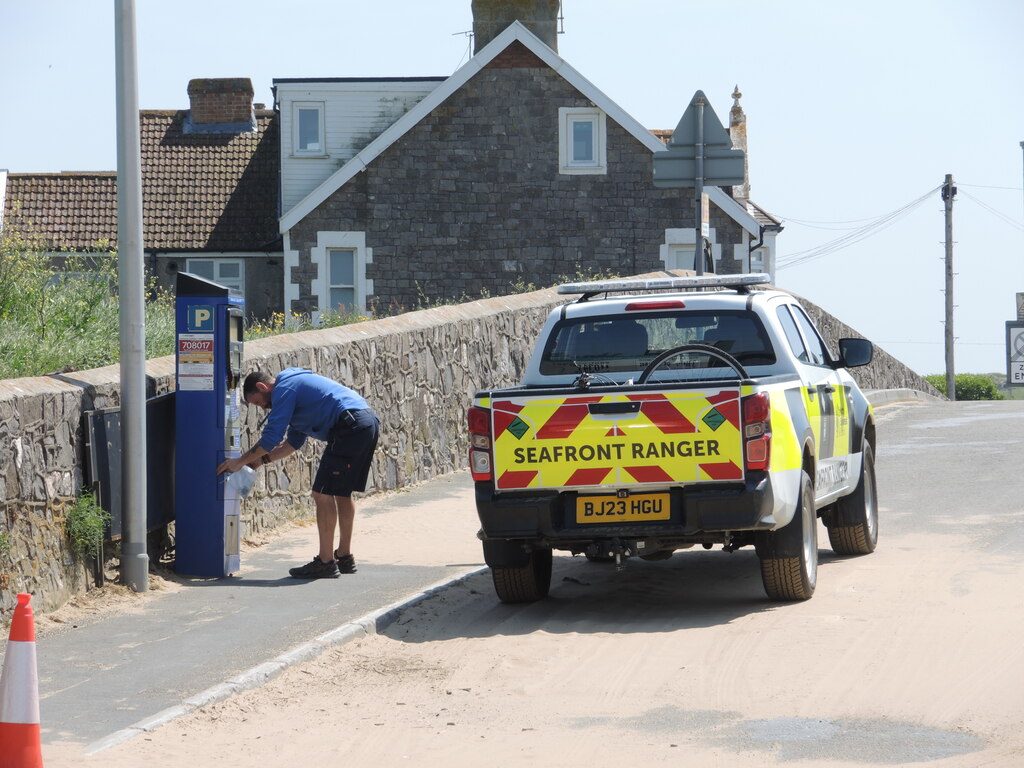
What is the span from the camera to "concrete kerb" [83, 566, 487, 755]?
6.38 metres

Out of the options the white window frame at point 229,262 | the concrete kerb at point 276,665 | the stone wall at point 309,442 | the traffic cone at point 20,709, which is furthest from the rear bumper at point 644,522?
the white window frame at point 229,262

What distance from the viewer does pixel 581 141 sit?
102ft

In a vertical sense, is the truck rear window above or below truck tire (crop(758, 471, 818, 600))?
above

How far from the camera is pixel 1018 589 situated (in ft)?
30.5

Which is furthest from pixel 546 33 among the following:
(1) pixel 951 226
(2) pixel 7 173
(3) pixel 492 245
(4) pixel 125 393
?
(4) pixel 125 393

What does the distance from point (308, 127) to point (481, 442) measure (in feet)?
80.6

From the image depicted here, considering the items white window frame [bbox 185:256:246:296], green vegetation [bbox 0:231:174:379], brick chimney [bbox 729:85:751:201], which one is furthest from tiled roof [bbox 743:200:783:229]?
green vegetation [bbox 0:231:174:379]

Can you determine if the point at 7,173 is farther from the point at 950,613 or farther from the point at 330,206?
the point at 950,613

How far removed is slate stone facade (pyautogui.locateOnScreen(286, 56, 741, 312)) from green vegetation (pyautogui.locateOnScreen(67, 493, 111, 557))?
21834mm

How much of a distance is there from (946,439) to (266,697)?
43.9 ft

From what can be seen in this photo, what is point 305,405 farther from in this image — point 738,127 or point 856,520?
point 738,127

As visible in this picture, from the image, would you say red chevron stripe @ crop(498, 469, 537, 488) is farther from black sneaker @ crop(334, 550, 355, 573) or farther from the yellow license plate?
black sneaker @ crop(334, 550, 355, 573)

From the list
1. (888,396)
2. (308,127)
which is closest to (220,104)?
(308,127)

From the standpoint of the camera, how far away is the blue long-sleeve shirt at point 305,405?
10078mm
